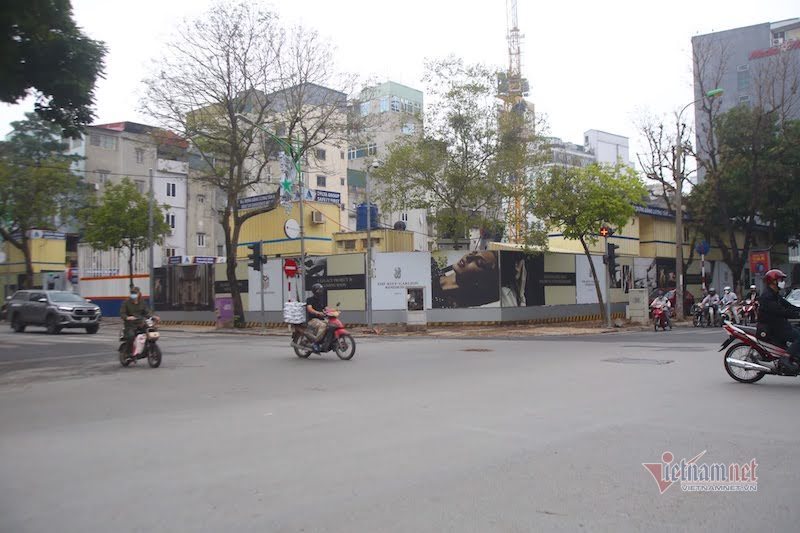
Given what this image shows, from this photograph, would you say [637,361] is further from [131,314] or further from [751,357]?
[131,314]

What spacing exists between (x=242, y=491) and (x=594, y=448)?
129 inches

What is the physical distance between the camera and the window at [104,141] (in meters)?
50.7

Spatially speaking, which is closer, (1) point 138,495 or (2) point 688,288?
(1) point 138,495

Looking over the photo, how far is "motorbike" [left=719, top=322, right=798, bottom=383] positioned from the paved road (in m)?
0.26

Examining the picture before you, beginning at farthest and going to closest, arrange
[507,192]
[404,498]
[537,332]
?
[507,192]
[537,332]
[404,498]

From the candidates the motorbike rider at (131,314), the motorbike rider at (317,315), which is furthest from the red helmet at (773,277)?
the motorbike rider at (131,314)

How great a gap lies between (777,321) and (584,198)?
58.7 feet

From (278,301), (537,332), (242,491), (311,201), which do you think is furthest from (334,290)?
(242,491)

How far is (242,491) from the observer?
511 centimetres

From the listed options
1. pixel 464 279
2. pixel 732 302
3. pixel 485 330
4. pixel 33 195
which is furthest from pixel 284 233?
pixel 732 302

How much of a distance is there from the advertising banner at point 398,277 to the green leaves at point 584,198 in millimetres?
5375

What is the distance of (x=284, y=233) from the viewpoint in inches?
1414

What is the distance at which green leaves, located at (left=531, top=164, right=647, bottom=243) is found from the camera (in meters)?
26.7

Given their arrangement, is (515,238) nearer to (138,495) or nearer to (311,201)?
(311,201)
